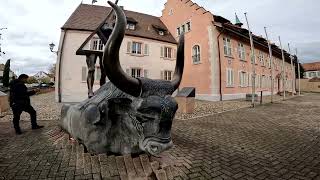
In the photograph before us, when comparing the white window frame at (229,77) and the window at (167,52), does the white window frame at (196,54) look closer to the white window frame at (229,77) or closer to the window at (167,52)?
the window at (167,52)

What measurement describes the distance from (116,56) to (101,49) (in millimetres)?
17354

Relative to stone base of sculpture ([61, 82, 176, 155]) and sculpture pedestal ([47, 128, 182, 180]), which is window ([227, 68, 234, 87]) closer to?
sculpture pedestal ([47, 128, 182, 180])

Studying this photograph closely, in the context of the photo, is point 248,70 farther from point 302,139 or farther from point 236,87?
point 302,139

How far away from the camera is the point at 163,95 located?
2.68 metres

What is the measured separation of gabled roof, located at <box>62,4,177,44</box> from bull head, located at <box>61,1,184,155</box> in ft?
62.1

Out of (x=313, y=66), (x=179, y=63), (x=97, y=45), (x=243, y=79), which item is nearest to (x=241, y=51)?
(x=243, y=79)

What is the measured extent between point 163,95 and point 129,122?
1.80 ft

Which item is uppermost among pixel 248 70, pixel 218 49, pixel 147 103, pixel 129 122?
pixel 218 49

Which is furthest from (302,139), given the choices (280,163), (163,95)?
(163,95)

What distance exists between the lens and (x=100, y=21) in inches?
867

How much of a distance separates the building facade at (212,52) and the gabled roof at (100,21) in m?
2.44

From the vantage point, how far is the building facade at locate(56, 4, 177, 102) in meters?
19.8

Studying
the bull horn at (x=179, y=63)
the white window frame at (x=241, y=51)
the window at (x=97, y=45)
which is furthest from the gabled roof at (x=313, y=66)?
the bull horn at (x=179, y=63)

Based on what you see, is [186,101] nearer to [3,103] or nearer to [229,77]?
[3,103]
